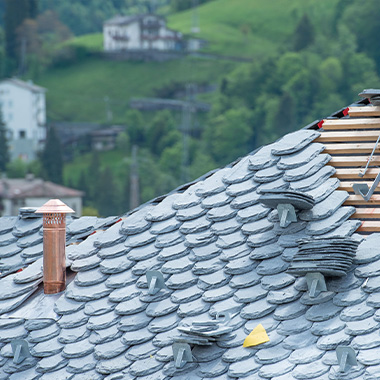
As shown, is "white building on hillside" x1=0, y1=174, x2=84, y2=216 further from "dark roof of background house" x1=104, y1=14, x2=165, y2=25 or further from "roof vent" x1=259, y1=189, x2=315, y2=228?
"roof vent" x1=259, y1=189, x2=315, y2=228

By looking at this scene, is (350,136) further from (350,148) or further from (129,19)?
(129,19)

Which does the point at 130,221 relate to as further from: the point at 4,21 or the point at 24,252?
the point at 4,21

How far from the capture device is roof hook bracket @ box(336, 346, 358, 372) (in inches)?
277

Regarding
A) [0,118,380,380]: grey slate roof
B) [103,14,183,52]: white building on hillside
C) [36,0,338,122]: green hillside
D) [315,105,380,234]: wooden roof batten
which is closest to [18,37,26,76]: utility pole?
[36,0,338,122]: green hillside

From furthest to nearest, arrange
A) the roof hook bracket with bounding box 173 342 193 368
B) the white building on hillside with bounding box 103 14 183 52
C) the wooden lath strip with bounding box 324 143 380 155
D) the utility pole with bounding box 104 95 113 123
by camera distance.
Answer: the white building on hillside with bounding box 103 14 183 52
the utility pole with bounding box 104 95 113 123
the wooden lath strip with bounding box 324 143 380 155
the roof hook bracket with bounding box 173 342 193 368

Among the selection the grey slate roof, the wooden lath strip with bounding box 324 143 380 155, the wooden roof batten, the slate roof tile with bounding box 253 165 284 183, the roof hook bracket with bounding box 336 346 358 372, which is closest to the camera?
the roof hook bracket with bounding box 336 346 358 372

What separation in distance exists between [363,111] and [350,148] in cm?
59

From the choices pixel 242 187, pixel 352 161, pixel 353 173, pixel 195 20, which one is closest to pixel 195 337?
pixel 242 187

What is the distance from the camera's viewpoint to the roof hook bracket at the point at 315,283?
300 inches

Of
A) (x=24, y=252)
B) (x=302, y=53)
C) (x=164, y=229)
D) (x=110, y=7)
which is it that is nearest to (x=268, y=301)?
(x=164, y=229)

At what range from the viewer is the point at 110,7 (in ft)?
655

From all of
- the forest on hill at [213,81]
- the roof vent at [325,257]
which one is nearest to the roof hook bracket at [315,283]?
the roof vent at [325,257]

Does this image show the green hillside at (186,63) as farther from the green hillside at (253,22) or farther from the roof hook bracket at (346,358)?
the roof hook bracket at (346,358)

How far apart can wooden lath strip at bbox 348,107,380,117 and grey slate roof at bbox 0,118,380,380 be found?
0.56 metres
